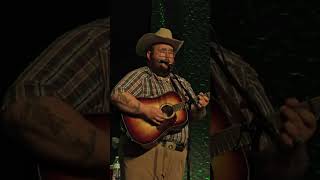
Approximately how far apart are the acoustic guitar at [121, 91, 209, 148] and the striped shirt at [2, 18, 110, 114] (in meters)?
0.14

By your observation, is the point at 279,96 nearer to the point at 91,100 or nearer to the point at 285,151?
the point at 285,151

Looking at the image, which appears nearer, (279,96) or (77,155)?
(77,155)

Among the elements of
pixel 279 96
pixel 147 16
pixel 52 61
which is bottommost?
pixel 279 96

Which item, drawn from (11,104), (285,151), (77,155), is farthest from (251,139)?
(11,104)

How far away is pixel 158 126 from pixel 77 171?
1.16ft

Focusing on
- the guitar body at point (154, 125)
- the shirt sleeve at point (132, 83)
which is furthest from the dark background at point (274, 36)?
the guitar body at point (154, 125)

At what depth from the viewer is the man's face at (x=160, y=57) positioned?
2.37 meters

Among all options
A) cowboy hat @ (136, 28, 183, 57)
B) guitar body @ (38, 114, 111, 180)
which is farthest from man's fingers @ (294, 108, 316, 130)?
guitar body @ (38, 114, 111, 180)

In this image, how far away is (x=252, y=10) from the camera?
266 centimetres

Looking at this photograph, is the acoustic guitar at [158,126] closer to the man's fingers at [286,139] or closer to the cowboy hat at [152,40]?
the cowboy hat at [152,40]

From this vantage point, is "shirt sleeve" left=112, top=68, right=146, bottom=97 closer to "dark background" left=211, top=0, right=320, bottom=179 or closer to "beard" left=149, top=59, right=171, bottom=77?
"beard" left=149, top=59, right=171, bottom=77

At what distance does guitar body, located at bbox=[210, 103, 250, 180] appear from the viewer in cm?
255

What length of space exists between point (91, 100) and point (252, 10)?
0.82m

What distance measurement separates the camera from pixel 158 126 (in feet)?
7.63
